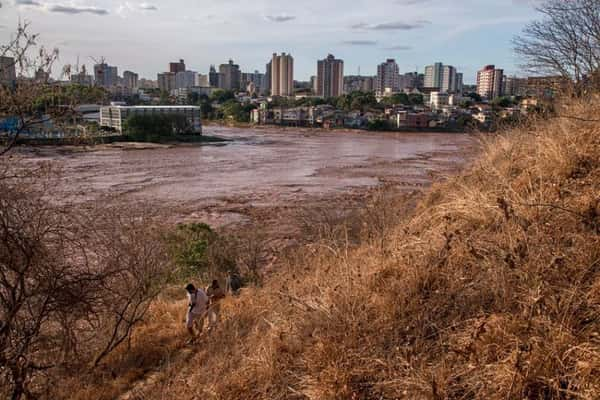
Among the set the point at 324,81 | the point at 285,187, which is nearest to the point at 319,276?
the point at 285,187

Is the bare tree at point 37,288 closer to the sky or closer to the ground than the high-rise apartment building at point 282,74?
closer to the ground

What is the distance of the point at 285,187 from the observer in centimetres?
2956

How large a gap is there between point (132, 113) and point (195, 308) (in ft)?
180

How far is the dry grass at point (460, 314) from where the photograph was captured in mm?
2729

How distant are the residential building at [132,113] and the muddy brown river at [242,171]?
7115 millimetres

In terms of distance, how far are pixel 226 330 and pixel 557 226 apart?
12.6 ft

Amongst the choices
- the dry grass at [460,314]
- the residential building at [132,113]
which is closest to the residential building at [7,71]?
the dry grass at [460,314]

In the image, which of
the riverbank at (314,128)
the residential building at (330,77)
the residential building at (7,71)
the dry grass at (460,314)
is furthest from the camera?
the residential building at (330,77)

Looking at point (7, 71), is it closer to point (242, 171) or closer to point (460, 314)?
point (460, 314)

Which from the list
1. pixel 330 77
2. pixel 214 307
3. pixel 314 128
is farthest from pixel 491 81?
pixel 214 307

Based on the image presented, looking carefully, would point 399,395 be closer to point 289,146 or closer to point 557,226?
point 557,226

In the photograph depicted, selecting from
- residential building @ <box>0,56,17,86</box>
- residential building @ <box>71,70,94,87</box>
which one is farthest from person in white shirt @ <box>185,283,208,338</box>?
residential building @ <box>0,56,17,86</box>

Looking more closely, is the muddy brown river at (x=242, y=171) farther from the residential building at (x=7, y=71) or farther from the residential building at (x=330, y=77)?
the residential building at (x=330, y=77)

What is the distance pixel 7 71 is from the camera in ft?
14.3
